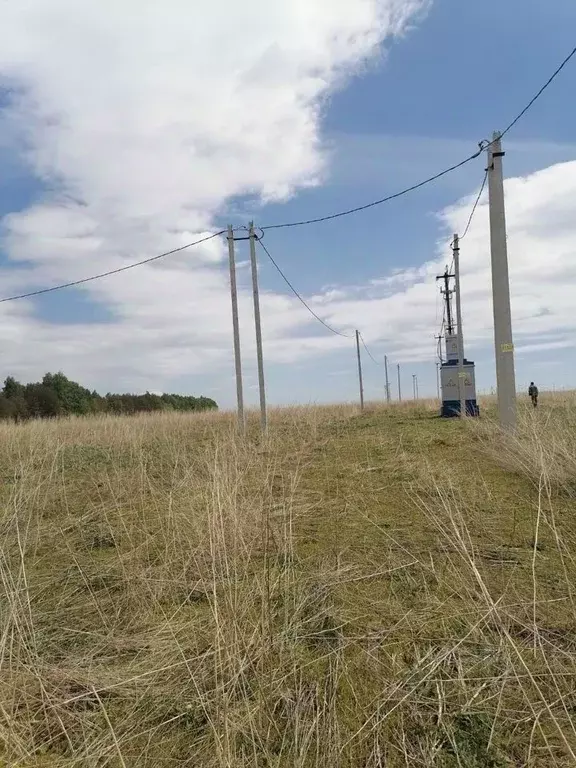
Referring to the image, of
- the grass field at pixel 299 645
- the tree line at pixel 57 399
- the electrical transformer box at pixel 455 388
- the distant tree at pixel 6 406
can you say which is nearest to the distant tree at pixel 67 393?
the tree line at pixel 57 399

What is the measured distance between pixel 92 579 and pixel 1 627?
3.46ft

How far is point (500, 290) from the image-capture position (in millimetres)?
10367

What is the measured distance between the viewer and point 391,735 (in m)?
2.20

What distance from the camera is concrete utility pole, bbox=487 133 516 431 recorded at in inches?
401

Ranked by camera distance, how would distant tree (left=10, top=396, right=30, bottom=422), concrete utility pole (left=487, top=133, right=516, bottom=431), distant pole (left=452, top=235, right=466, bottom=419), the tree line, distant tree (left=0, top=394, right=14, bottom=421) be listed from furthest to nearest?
the tree line < distant tree (left=10, top=396, right=30, bottom=422) < distant tree (left=0, top=394, right=14, bottom=421) < distant pole (left=452, top=235, right=466, bottom=419) < concrete utility pole (left=487, top=133, right=516, bottom=431)

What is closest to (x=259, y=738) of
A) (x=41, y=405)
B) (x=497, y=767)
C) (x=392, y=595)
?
(x=497, y=767)

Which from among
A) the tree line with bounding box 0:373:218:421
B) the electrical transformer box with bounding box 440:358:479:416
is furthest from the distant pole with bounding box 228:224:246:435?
the tree line with bounding box 0:373:218:421

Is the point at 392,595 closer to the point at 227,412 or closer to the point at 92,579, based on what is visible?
the point at 92,579

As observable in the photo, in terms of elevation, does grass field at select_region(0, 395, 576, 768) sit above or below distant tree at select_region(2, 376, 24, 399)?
below

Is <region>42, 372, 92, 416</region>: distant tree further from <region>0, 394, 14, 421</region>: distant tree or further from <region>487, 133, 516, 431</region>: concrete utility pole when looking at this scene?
<region>487, 133, 516, 431</region>: concrete utility pole

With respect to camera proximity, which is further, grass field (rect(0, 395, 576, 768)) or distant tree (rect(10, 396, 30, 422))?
distant tree (rect(10, 396, 30, 422))

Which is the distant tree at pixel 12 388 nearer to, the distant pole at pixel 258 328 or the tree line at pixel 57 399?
the tree line at pixel 57 399

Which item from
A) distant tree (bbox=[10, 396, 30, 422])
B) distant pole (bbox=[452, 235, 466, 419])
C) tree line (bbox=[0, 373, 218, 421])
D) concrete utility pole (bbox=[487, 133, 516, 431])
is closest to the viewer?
concrete utility pole (bbox=[487, 133, 516, 431])

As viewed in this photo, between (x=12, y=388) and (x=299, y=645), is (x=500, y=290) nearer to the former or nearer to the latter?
(x=299, y=645)
